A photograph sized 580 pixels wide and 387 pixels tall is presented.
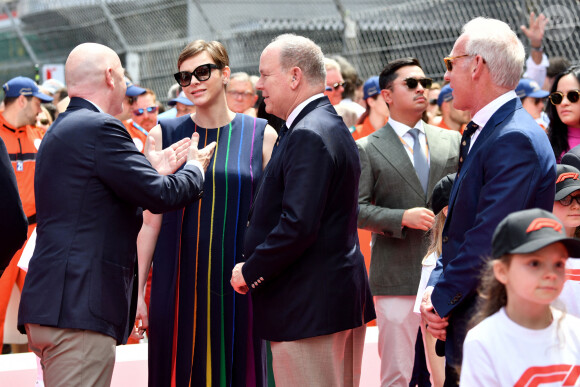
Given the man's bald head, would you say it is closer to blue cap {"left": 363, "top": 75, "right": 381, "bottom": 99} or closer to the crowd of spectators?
the crowd of spectators

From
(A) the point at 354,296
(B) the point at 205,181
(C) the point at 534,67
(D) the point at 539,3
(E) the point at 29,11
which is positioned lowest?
(A) the point at 354,296

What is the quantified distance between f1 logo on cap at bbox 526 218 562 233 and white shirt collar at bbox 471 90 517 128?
0.72m

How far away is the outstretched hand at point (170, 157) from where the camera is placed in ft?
13.4

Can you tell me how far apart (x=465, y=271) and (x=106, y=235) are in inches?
59.4

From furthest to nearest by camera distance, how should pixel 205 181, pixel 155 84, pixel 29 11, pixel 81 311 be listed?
1. pixel 29 11
2. pixel 155 84
3. pixel 205 181
4. pixel 81 311

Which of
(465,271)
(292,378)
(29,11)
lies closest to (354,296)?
(292,378)

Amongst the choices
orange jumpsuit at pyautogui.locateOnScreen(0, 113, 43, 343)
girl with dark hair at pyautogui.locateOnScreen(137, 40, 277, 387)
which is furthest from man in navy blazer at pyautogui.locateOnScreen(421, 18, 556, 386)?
orange jumpsuit at pyautogui.locateOnScreen(0, 113, 43, 343)

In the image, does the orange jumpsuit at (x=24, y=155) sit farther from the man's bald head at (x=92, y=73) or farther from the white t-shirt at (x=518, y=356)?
the white t-shirt at (x=518, y=356)

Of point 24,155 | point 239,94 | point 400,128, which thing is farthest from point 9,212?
point 239,94

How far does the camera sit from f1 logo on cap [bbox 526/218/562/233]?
2.65 metres

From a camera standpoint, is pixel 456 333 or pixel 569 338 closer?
pixel 569 338

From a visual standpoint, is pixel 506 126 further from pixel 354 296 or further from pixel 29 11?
pixel 29 11

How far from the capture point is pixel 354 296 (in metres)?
3.67

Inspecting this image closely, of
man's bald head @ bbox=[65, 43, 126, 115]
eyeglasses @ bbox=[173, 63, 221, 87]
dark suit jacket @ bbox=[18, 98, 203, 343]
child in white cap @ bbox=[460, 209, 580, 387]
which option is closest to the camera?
child in white cap @ bbox=[460, 209, 580, 387]
